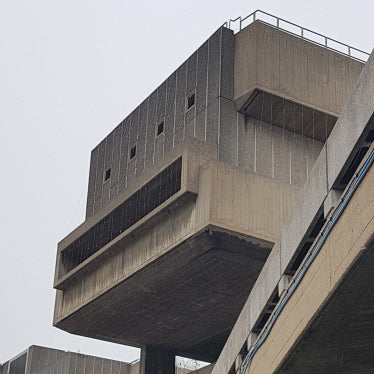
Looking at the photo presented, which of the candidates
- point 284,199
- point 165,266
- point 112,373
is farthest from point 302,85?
point 112,373

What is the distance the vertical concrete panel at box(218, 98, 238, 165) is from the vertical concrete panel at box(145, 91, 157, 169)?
3977 mm

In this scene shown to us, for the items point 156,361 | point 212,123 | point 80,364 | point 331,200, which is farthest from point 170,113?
point 80,364

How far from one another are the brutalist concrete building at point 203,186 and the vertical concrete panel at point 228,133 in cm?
5

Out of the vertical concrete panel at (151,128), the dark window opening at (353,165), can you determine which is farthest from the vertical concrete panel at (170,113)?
the dark window opening at (353,165)

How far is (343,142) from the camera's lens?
46.9 feet

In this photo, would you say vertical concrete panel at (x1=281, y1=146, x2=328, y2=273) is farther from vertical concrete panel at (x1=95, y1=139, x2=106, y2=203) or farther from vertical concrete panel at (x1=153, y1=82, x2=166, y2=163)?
vertical concrete panel at (x1=95, y1=139, x2=106, y2=203)

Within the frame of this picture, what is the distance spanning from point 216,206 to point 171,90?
711 centimetres

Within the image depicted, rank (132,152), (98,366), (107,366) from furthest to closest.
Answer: (98,366) < (107,366) < (132,152)

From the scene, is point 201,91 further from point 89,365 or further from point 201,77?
point 89,365

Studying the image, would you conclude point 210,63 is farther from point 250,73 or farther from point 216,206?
point 216,206

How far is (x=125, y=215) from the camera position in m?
32.3

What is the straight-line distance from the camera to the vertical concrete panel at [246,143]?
29359 mm

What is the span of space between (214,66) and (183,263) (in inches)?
272

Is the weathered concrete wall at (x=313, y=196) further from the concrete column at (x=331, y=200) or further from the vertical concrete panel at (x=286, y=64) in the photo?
the vertical concrete panel at (x=286, y=64)
